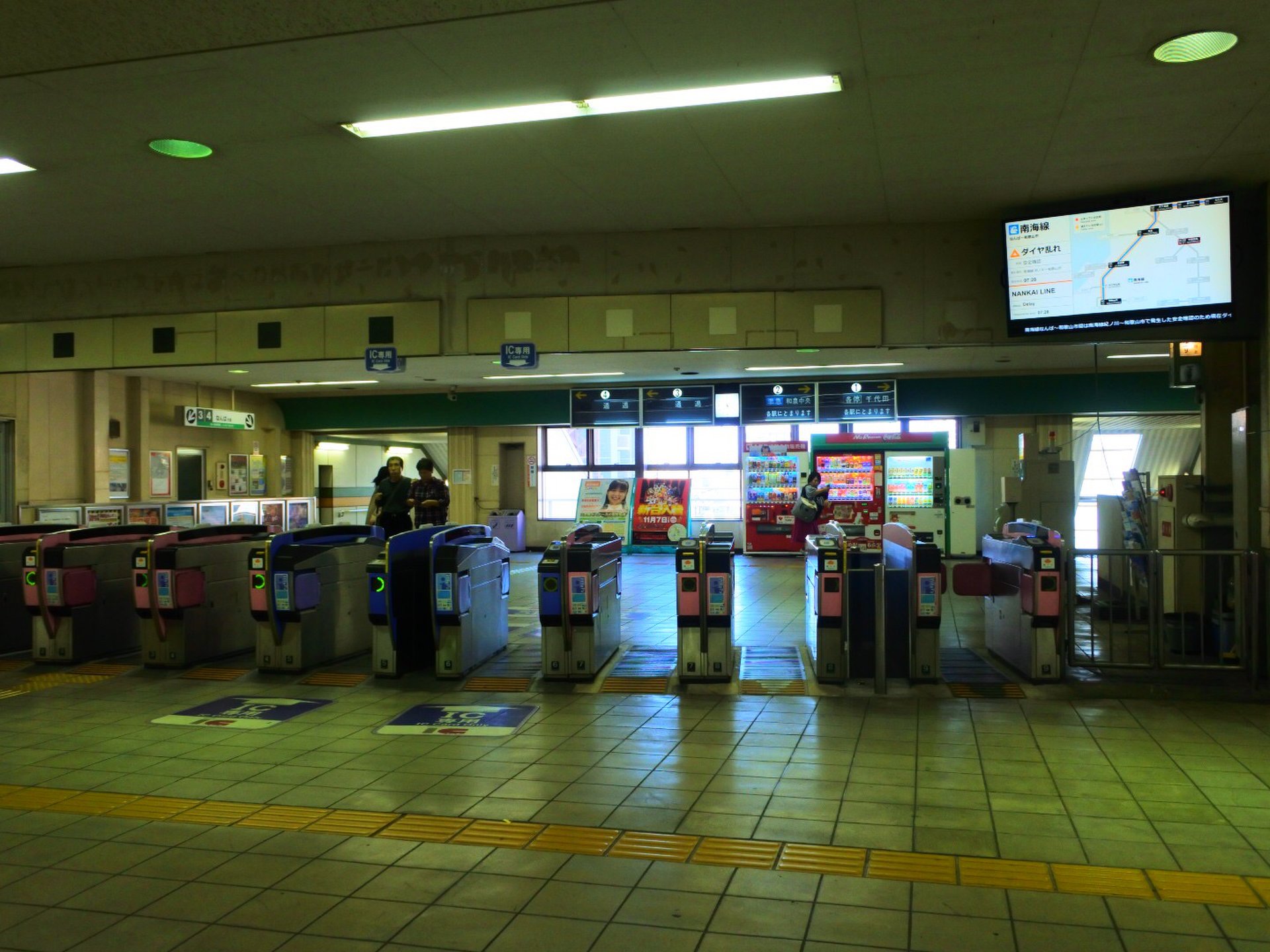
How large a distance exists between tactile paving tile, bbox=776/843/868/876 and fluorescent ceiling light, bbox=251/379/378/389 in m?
12.1

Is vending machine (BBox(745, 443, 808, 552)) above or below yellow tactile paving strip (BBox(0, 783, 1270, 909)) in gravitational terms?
above

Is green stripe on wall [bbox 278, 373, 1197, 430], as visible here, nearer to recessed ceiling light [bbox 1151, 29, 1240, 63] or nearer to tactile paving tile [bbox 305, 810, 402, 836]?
recessed ceiling light [bbox 1151, 29, 1240, 63]

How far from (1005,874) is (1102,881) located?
0.33 m

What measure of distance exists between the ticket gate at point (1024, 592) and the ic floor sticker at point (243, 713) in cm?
503

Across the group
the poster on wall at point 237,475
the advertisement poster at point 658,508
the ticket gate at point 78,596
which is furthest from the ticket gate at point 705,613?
the poster on wall at point 237,475

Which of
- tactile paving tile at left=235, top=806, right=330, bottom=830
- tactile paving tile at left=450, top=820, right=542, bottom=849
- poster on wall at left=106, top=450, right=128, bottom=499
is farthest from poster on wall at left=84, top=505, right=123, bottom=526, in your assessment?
tactile paving tile at left=450, top=820, right=542, bottom=849

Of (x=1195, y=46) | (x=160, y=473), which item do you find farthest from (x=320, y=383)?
(x=1195, y=46)

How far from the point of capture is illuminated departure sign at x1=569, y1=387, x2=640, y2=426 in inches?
577

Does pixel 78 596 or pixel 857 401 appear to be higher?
pixel 857 401

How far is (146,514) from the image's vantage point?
12.4 m

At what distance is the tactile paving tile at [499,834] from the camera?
12.2 feet

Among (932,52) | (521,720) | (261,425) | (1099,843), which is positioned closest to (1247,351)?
(932,52)

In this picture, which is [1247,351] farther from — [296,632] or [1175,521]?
[296,632]

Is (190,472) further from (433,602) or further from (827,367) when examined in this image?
(827,367)
